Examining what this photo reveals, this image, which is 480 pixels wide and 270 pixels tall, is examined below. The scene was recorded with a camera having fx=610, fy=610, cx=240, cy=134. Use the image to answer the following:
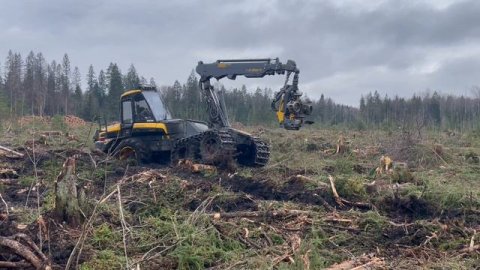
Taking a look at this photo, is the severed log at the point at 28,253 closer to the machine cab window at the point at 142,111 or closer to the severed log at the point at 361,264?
the severed log at the point at 361,264

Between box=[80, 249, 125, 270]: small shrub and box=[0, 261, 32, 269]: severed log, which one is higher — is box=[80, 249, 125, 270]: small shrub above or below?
below

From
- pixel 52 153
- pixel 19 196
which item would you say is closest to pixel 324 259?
pixel 19 196

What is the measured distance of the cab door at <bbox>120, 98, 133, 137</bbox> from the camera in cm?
1560

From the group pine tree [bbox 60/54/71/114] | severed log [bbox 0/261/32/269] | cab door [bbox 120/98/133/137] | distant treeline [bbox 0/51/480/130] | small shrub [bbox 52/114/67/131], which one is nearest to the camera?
severed log [bbox 0/261/32/269]

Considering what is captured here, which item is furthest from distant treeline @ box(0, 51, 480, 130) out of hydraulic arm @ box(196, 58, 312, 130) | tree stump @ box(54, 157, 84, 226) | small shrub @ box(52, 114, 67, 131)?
tree stump @ box(54, 157, 84, 226)

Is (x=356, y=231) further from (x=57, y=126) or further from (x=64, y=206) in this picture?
(x=57, y=126)

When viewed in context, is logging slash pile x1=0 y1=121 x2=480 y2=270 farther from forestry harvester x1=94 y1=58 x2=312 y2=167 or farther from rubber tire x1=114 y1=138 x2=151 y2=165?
rubber tire x1=114 y1=138 x2=151 y2=165

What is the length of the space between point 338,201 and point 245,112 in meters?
48.0

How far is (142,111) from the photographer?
15445 mm

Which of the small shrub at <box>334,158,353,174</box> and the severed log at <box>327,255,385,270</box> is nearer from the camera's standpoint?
the severed log at <box>327,255,385,270</box>

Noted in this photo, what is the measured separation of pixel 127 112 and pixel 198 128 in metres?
1.99

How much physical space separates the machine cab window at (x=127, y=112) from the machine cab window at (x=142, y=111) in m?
0.21

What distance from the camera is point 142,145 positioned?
605 inches

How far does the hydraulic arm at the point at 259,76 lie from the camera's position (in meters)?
13.4
